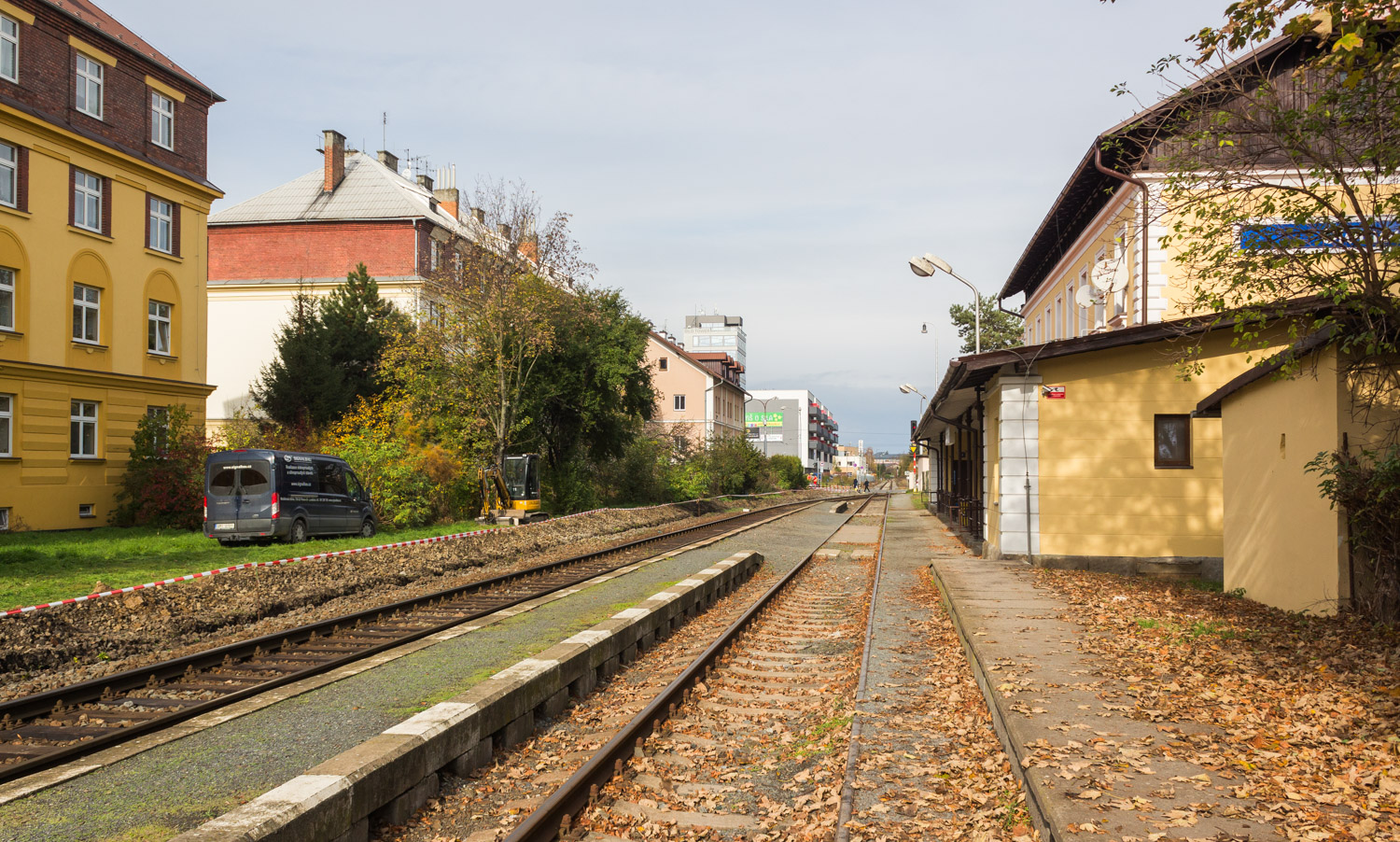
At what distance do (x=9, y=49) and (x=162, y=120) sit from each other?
5790mm

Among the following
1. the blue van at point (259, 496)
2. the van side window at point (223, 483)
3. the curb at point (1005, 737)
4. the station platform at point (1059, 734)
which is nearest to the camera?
the station platform at point (1059, 734)

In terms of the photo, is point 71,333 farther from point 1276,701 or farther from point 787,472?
point 787,472

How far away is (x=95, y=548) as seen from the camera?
18.7m

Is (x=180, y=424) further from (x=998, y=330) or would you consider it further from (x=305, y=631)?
(x=998, y=330)

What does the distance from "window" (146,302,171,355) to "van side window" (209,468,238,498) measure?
416 inches

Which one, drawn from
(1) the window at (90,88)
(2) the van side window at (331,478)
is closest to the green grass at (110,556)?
(2) the van side window at (331,478)

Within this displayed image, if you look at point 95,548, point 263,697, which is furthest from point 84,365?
point 263,697

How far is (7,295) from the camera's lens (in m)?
23.7

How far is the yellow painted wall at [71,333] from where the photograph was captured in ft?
77.9

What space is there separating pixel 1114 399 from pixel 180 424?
23.8 metres

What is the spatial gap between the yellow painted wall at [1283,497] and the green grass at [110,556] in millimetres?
14867

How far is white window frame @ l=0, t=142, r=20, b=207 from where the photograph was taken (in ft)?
76.9

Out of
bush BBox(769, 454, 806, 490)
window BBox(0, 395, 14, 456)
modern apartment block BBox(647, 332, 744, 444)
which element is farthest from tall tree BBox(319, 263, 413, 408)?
bush BBox(769, 454, 806, 490)

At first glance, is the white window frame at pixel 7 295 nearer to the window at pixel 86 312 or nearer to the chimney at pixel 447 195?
the window at pixel 86 312
